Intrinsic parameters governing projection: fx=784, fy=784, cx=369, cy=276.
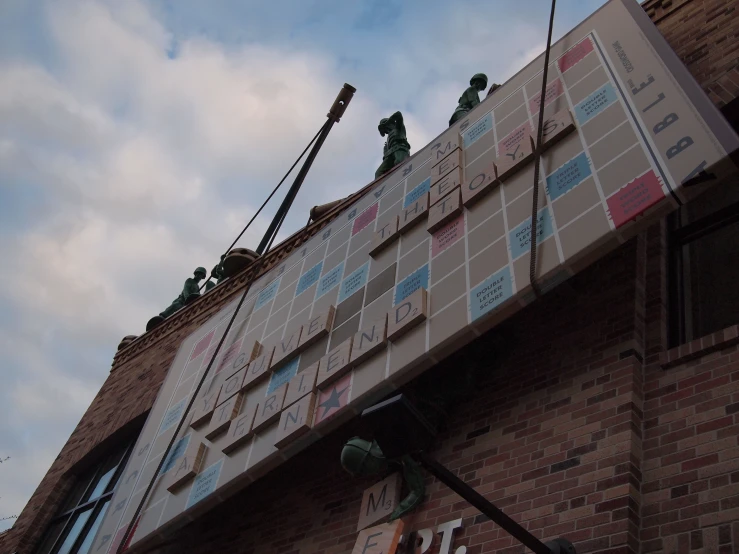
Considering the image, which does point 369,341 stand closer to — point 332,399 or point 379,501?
point 332,399

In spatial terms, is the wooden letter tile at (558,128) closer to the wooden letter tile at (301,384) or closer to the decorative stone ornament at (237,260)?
the wooden letter tile at (301,384)

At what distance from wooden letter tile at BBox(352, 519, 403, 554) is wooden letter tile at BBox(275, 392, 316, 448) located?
0.87 metres

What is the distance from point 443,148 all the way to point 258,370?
8.23 feet

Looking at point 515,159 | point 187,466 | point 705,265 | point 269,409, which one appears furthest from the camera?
point 187,466

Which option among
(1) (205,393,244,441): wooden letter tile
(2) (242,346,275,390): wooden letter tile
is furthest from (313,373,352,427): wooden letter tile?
(1) (205,393,244,441): wooden letter tile

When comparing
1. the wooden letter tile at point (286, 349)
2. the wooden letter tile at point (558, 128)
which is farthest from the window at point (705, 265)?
the wooden letter tile at point (286, 349)

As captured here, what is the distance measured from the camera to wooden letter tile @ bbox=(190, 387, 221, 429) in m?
7.05

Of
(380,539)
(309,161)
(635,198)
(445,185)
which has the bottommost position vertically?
(380,539)

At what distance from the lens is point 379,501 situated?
16.8 ft

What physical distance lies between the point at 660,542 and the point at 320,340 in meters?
3.30

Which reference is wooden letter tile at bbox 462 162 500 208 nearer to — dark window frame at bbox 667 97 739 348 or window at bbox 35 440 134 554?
dark window frame at bbox 667 97 739 348

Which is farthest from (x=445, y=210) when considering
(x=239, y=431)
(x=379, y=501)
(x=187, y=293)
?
(x=187, y=293)

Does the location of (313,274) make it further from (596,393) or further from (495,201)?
(596,393)

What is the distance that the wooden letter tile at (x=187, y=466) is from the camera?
6.49 meters
